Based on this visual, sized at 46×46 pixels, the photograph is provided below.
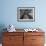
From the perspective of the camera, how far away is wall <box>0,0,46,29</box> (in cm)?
424

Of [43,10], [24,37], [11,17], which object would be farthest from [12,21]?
[43,10]

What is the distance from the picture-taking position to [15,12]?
425 cm

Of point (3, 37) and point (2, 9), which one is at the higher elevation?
point (2, 9)

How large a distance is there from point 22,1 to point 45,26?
110cm

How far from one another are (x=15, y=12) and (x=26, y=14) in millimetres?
364

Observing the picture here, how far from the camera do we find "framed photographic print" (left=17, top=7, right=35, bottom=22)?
14.0 feet

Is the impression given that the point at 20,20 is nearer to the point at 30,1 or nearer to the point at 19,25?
the point at 19,25

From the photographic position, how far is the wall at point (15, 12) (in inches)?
167

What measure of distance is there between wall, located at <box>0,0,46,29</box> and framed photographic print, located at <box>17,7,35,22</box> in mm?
98

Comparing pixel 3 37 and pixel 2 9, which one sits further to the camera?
pixel 2 9

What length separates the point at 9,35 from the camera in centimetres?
375

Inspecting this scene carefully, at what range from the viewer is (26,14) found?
4277 mm

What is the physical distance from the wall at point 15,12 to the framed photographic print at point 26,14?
98 mm

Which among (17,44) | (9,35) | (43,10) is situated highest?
(43,10)
